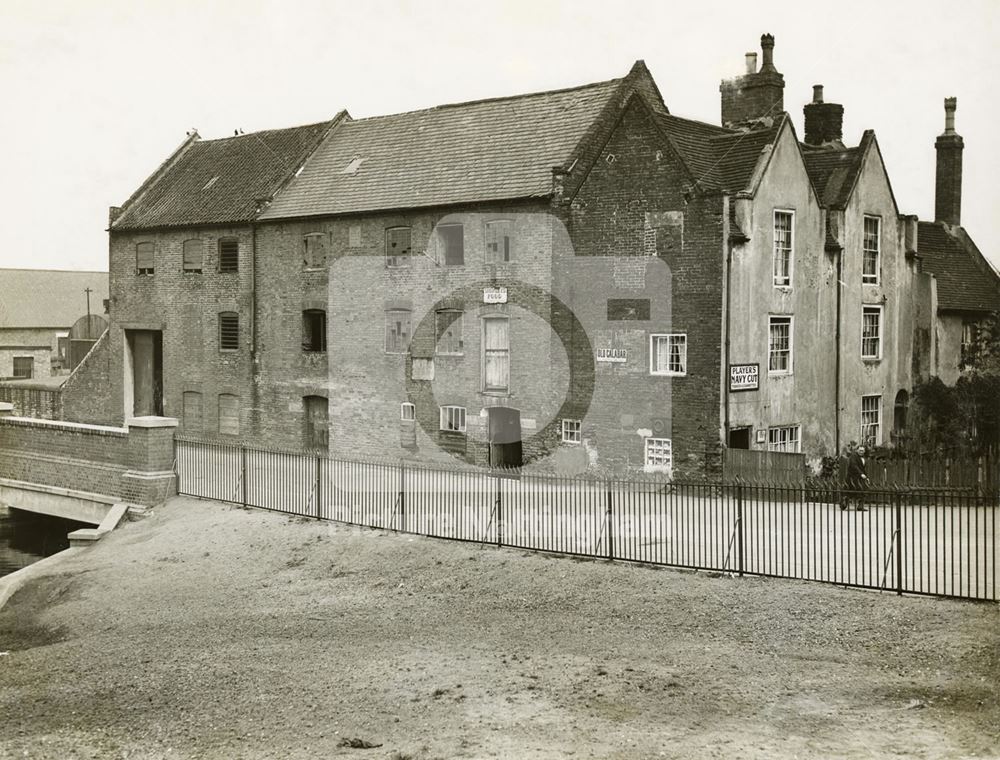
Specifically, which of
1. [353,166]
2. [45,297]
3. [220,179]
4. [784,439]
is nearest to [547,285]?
[784,439]

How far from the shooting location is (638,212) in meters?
25.2

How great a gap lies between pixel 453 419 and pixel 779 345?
31.0ft

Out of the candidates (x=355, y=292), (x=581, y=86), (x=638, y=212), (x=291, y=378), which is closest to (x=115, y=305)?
(x=291, y=378)

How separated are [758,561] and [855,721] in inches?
242

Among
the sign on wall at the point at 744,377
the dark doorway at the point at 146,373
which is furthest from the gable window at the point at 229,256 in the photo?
the sign on wall at the point at 744,377

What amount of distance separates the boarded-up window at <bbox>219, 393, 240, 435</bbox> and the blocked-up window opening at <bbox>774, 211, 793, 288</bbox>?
61.5 feet

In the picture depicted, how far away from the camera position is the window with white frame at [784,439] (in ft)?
84.8

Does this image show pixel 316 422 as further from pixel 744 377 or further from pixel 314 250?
pixel 744 377

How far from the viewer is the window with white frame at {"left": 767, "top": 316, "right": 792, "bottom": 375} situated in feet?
84.5

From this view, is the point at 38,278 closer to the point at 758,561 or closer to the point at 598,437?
the point at 598,437


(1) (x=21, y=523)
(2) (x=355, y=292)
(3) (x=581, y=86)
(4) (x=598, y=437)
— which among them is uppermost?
(3) (x=581, y=86)

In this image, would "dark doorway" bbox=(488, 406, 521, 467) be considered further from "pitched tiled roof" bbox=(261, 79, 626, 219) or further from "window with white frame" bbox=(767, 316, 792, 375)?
A: "window with white frame" bbox=(767, 316, 792, 375)

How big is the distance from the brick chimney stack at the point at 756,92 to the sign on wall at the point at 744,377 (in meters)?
7.73

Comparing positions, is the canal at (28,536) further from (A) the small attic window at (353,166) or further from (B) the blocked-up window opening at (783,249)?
(B) the blocked-up window opening at (783,249)
